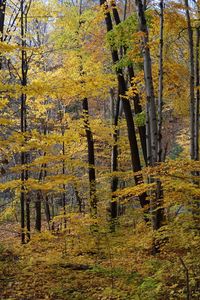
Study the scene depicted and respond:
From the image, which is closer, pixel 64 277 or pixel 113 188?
pixel 64 277

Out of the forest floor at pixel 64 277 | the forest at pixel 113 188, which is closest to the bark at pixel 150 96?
the forest at pixel 113 188

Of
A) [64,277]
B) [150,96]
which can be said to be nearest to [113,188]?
[150,96]

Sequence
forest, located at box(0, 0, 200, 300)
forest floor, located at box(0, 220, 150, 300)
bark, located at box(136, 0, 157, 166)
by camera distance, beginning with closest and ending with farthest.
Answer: forest, located at box(0, 0, 200, 300) < forest floor, located at box(0, 220, 150, 300) < bark, located at box(136, 0, 157, 166)

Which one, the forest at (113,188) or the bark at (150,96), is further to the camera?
the bark at (150,96)

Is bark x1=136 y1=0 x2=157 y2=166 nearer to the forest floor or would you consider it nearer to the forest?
the forest

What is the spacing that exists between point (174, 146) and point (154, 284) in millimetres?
30429

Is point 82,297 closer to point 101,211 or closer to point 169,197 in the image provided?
point 169,197

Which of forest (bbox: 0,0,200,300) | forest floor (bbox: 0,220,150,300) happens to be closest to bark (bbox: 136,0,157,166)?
forest (bbox: 0,0,200,300)

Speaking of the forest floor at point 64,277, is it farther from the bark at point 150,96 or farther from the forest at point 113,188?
the bark at point 150,96

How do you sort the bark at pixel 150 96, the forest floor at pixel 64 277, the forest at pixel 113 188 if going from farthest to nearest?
the bark at pixel 150 96, the forest floor at pixel 64 277, the forest at pixel 113 188

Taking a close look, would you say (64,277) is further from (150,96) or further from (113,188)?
(113,188)

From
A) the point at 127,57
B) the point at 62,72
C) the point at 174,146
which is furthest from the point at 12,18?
the point at 174,146

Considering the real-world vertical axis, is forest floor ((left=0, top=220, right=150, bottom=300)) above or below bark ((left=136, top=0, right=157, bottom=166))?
below

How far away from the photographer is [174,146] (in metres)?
35.2
